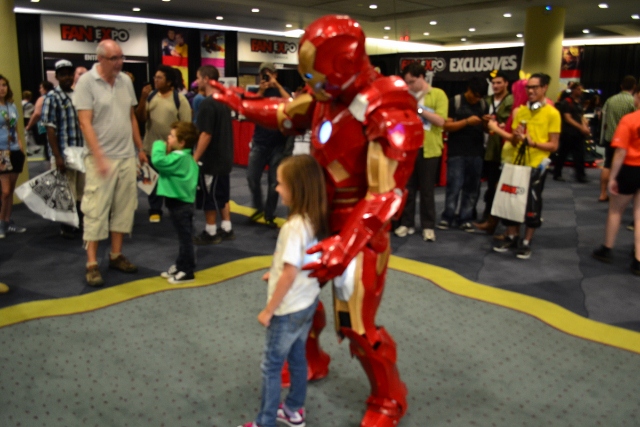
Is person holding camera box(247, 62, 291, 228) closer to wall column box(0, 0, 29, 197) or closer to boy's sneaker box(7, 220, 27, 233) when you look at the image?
boy's sneaker box(7, 220, 27, 233)

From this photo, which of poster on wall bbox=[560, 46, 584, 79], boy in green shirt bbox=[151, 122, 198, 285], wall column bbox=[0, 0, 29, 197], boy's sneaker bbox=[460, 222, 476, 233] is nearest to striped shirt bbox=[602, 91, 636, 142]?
boy's sneaker bbox=[460, 222, 476, 233]

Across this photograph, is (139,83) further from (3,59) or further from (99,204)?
(99,204)

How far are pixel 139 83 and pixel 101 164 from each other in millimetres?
12595

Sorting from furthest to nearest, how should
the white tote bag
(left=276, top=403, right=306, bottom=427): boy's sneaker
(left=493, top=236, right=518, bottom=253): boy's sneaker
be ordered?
(left=493, top=236, right=518, bottom=253): boy's sneaker, the white tote bag, (left=276, top=403, right=306, bottom=427): boy's sneaker

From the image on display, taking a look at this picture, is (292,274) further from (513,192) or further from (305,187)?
(513,192)

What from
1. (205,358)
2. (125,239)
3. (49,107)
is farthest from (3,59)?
(205,358)

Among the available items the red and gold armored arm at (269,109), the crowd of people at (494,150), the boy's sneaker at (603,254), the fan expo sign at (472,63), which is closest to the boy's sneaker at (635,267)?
the crowd of people at (494,150)

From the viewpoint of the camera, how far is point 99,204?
3750 millimetres

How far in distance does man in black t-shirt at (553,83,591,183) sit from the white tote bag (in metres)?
4.36

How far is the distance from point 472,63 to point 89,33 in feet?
31.4

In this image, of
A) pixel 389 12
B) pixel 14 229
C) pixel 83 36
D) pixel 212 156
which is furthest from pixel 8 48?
pixel 389 12

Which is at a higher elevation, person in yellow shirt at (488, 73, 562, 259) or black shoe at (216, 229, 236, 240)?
person in yellow shirt at (488, 73, 562, 259)

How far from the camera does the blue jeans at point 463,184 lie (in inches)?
214

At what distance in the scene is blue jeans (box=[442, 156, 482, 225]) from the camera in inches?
214
